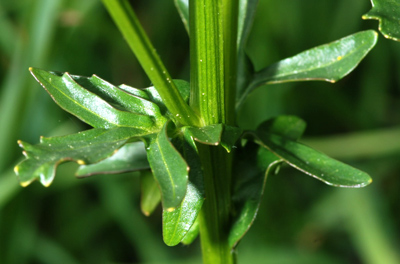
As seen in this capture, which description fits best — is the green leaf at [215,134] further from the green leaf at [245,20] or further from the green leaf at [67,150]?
the green leaf at [245,20]

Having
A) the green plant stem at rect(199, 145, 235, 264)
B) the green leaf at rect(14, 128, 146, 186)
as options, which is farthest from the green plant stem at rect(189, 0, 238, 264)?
the green leaf at rect(14, 128, 146, 186)

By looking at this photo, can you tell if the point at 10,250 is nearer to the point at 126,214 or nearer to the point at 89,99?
the point at 126,214

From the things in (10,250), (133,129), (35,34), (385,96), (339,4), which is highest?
(35,34)

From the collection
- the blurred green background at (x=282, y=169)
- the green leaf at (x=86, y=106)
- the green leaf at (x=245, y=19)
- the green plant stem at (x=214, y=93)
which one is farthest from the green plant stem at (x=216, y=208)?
the blurred green background at (x=282, y=169)

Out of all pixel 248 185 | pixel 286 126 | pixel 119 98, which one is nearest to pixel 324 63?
pixel 286 126

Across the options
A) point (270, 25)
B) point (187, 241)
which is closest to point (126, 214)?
point (270, 25)

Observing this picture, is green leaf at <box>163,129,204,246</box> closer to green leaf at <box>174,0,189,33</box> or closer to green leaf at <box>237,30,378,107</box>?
green leaf at <box>237,30,378,107</box>
